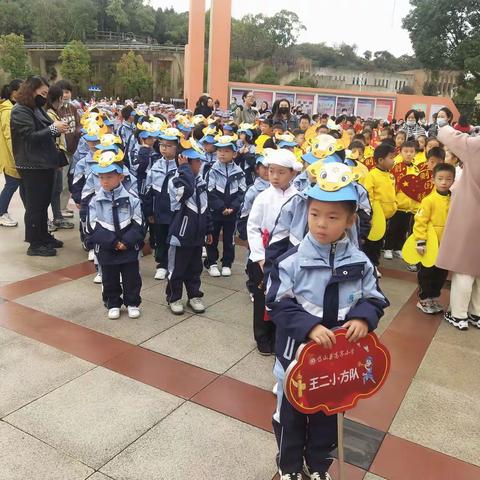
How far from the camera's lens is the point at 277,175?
3.52m

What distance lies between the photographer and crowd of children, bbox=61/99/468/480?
2.16 metres

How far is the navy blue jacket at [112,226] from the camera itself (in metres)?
4.25

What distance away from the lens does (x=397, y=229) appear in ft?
22.0

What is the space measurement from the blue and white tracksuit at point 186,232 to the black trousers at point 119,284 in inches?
12.8

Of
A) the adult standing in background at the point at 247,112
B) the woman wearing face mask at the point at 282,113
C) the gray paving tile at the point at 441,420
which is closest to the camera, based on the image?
the gray paving tile at the point at 441,420

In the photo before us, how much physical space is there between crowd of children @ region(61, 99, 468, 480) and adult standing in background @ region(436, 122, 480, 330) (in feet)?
1.11

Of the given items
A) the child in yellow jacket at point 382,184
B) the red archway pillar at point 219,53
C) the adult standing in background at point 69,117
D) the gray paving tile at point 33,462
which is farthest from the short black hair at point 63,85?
the red archway pillar at point 219,53

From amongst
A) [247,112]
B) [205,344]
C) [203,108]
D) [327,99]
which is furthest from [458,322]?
[327,99]

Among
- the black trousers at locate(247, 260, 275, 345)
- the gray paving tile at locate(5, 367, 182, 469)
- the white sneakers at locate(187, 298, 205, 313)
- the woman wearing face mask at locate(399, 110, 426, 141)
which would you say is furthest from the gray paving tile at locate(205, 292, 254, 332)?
the woman wearing face mask at locate(399, 110, 426, 141)

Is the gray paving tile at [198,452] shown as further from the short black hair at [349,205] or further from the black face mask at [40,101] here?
the black face mask at [40,101]

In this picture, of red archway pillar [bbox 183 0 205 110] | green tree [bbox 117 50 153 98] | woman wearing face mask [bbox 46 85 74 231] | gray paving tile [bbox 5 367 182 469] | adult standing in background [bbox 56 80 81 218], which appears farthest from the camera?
green tree [bbox 117 50 153 98]

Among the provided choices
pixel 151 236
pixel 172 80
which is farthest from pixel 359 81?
pixel 151 236

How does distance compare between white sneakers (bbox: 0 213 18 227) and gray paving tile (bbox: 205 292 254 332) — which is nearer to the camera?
gray paving tile (bbox: 205 292 254 332)

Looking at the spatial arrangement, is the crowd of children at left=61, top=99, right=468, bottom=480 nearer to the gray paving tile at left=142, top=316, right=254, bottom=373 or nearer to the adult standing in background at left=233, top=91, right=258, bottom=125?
the gray paving tile at left=142, top=316, right=254, bottom=373
